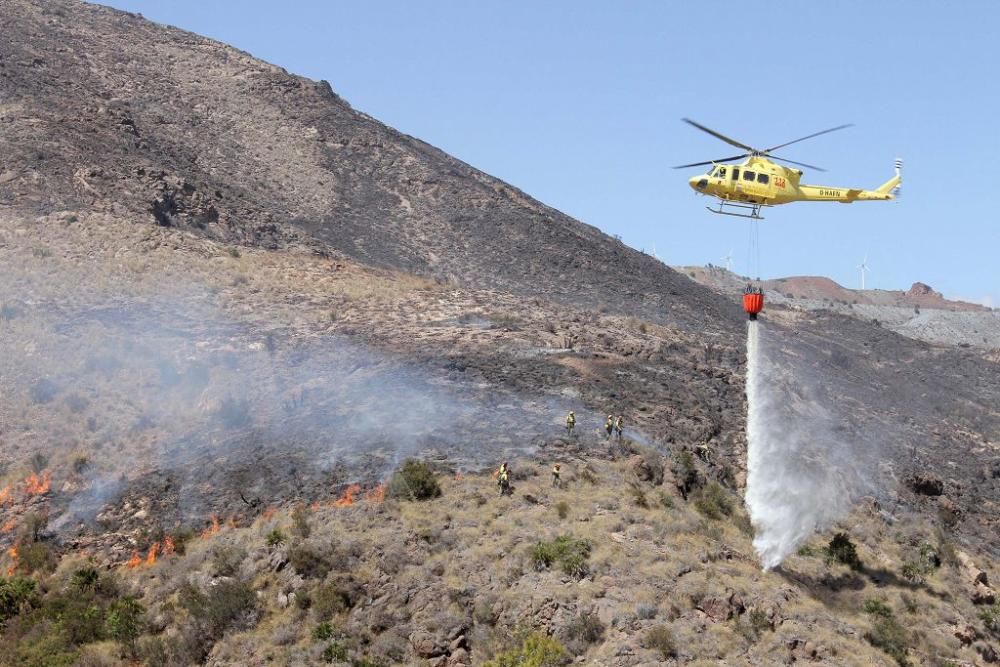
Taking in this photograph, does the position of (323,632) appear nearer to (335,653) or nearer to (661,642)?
(335,653)

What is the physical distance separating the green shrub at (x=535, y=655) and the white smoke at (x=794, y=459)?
9.66 meters

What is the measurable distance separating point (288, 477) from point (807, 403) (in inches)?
1143

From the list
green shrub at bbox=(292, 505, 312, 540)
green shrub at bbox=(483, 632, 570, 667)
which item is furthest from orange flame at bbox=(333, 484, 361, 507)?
green shrub at bbox=(483, 632, 570, 667)

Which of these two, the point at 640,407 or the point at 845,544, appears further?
the point at 640,407

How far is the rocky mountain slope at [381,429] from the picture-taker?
28.3m

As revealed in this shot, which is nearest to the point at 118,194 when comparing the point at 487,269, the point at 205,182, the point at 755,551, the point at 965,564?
the point at 205,182

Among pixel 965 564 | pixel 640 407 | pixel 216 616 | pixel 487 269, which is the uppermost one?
pixel 487 269

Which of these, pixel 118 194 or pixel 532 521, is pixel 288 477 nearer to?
pixel 532 521

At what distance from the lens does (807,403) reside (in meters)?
54.0

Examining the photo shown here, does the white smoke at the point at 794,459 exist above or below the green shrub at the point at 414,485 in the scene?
above

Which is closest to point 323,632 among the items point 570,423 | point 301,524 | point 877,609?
point 301,524

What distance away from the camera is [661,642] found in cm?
2570

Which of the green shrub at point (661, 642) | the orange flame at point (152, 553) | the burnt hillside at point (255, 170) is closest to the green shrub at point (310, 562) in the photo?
the orange flame at point (152, 553)

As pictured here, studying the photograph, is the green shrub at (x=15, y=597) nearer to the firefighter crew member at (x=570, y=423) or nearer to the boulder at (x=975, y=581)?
the firefighter crew member at (x=570, y=423)
